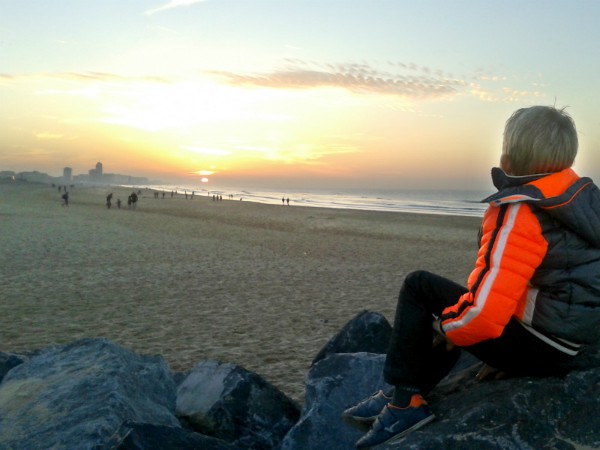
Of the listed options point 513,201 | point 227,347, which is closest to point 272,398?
point 513,201

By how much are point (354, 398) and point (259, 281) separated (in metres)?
A: 10.3

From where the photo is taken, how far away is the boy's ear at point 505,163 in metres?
2.79

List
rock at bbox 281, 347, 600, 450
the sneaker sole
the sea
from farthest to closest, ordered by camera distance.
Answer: the sea → the sneaker sole → rock at bbox 281, 347, 600, 450

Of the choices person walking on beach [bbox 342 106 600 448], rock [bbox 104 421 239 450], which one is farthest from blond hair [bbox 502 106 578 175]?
rock [bbox 104 421 239 450]

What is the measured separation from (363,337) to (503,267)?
3.30 metres

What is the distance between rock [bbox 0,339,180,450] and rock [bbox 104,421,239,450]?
1.51ft

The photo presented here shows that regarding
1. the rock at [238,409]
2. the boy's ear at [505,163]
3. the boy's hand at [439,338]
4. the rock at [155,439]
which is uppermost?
the boy's ear at [505,163]

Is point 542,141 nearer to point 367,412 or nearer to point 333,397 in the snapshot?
point 367,412

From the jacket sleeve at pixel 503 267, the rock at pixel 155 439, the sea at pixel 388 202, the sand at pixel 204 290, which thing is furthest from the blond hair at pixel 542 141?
the sea at pixel 388 202

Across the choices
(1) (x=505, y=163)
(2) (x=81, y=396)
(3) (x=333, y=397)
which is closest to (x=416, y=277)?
(1) (x=505, y=163)

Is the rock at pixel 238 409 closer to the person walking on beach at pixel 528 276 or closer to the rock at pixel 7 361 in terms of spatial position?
the person walking on beach at pixel 528 276

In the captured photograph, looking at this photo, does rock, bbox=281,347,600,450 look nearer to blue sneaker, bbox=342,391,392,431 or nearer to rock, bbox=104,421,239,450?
blue sneaker, bbox=342,391,392,431

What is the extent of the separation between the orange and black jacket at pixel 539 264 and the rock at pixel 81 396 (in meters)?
2.51

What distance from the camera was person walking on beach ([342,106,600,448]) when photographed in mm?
2504
